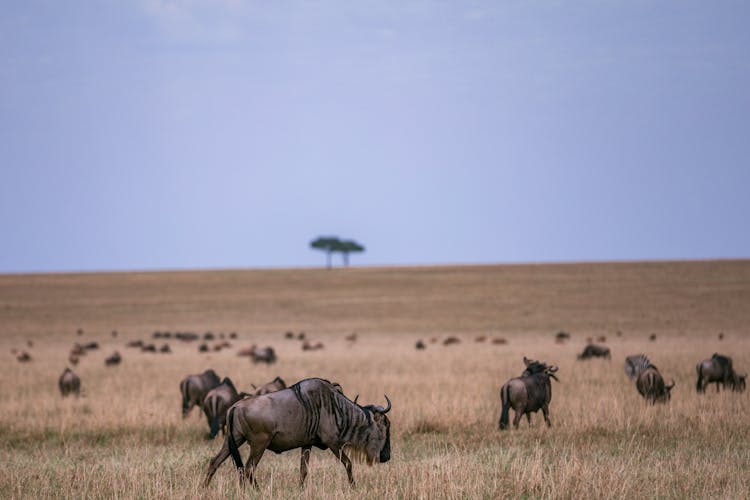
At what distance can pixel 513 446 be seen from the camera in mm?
12039

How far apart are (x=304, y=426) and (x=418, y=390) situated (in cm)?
1197

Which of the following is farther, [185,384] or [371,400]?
[371,400]

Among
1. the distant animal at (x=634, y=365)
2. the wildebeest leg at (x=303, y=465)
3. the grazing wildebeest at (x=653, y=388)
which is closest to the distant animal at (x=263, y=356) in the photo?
the distant animal at (x=634, y=365)

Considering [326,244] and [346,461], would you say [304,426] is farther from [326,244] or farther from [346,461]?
[326,244]

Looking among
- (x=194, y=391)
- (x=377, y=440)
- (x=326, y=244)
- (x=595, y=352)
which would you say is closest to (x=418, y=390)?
(x=194, y=391)

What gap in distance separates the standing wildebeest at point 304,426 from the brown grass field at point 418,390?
353mm

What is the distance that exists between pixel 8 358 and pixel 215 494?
3172 centimetres

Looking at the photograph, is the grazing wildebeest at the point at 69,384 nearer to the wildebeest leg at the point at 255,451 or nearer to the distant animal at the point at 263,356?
the distant animal at the point at 263,356

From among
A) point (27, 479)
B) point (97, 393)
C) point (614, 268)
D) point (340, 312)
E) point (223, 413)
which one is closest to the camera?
point (27, 479)

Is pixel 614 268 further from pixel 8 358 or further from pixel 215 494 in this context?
pixel 215 494

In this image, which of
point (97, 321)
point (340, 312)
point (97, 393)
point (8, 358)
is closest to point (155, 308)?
point (97, 321)

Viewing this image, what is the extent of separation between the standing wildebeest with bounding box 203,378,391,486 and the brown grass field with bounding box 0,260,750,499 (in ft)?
1.16

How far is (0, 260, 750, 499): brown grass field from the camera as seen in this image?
8.98 meters

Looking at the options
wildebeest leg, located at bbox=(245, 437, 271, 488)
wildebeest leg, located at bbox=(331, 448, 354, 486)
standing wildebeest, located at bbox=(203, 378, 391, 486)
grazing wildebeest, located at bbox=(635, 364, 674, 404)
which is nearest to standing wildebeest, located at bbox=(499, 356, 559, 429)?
grazing wildebeest, located at bbox=(635, 364, 674, 404)
